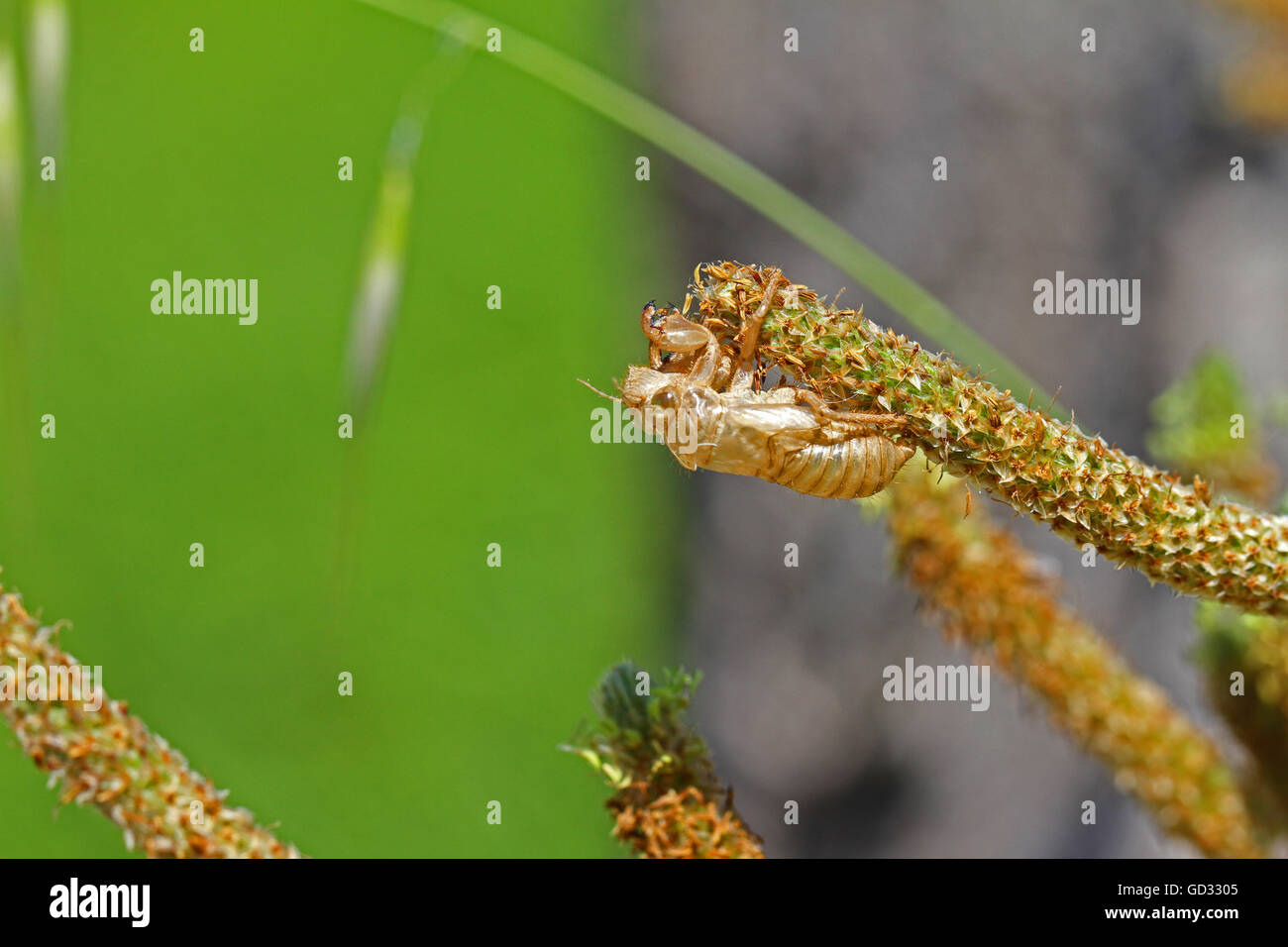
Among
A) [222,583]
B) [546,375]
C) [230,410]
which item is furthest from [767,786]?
[230,410]

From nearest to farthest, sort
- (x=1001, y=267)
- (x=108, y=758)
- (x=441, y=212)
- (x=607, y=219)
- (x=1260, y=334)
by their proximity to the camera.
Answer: (x=108, y=758)
(x=1260, y=334)
(x=1001, y=267)
(x=441, y=212)
(x=607, y=219)

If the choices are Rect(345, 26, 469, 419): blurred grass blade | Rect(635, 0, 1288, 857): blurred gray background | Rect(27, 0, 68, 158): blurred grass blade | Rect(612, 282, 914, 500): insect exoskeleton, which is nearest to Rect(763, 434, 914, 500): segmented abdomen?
Rect(612, 282, 914, 500): insect exoskeleton

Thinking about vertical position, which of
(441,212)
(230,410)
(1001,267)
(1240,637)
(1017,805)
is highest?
(441,212)

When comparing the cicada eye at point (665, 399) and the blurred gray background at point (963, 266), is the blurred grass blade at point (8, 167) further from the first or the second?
the blurred gray background at point (963, 266)

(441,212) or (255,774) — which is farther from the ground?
(441,212)

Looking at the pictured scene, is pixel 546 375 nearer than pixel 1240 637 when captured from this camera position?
No

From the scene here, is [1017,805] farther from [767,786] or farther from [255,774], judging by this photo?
[255,774]

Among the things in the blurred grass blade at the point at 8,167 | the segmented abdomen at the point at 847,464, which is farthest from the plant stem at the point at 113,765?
the segmented abdomen at the point at 847,464
